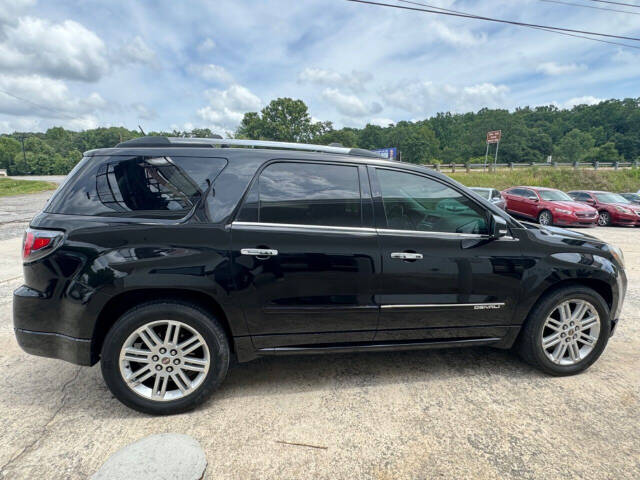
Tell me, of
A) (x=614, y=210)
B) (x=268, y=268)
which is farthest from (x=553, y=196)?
(x=268, y=268)

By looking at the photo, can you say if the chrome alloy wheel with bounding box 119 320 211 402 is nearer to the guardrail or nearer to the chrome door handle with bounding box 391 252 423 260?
the chrome door handle with bounding box 391 252 423 260

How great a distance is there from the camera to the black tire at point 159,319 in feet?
7.41

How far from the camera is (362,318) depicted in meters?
2.56

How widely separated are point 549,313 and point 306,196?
213cm

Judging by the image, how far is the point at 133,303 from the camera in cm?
234

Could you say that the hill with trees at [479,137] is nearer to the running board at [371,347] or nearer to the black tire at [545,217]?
the black tire at [545,217]

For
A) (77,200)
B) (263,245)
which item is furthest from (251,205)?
(77,200)

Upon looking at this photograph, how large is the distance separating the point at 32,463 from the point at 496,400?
2895 mm

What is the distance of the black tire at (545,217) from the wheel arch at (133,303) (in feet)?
46.1

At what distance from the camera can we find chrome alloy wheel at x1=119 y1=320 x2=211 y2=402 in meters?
2.31

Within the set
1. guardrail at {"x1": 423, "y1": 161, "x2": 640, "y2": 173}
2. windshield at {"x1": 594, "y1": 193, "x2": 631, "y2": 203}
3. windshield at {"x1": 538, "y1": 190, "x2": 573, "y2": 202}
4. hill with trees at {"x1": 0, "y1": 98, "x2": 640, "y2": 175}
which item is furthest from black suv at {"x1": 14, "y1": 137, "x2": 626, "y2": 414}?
hill with trees at {"x1": 0, "y1": 98, "x2": 640, "y2": 175}

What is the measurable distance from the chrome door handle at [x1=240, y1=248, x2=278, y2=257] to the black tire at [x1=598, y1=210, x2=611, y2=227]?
1687 centimetres

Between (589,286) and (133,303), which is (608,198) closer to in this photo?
(589,286)

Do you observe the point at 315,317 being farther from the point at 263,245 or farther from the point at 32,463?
the point at 32,463
